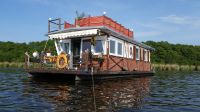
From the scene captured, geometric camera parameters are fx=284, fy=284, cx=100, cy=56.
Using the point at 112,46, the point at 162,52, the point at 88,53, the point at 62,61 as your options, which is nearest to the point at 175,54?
the point at 162,52

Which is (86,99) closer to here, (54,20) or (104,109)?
(104,109)

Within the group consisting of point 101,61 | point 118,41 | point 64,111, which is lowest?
point 64,111

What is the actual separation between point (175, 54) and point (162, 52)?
3.13 meters

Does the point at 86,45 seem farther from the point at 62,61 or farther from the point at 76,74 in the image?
the point at 76,74

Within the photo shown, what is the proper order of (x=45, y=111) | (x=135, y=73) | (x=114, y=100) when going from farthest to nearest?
(x=135, y=73) → (x=114, y=100) → (x=45, y=111)

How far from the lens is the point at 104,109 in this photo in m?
8.12

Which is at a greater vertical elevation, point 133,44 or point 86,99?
point 133,44

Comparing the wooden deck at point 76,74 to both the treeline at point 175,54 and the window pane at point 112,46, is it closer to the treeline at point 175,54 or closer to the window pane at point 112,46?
the window pane at point 112,46

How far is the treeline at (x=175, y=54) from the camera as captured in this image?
218 feet

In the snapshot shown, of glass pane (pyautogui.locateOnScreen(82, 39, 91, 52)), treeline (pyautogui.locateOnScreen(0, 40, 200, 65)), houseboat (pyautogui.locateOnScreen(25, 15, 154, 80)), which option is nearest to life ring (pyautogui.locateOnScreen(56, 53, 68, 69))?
houseboat (pyautogui.locateOnScreen(25, 15, 154, 80))

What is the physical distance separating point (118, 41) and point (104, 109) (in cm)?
1210

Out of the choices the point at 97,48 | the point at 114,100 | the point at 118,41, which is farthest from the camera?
the point at 118,41

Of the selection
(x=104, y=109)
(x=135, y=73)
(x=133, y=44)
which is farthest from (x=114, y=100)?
(x=133, y=44)

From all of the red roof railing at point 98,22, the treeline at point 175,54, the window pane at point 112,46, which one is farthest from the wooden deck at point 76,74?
the treeline at point 175,54
